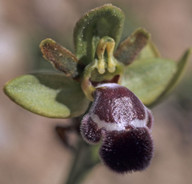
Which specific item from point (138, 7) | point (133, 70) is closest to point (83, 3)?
point (138, 7)

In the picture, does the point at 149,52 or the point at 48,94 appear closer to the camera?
the point at 48,94

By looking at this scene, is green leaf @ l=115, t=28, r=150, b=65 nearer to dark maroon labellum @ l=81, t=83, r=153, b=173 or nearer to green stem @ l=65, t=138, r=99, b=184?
dark maroon labellum @ l=81, t=83, r=153, b=173

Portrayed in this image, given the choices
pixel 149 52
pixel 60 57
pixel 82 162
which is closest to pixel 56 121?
pixel 82 162

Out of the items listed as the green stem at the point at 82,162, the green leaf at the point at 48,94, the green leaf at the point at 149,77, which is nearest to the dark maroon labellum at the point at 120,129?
the green leaf at the point at 48,94

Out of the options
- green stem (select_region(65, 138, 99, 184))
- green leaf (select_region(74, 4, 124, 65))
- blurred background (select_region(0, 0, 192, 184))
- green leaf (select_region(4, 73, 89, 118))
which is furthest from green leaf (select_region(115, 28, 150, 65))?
blurred background (select_region(0, 0, 192, 184))

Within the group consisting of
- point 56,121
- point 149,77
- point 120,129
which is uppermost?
point 120,129

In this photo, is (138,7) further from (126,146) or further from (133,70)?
(126,146)

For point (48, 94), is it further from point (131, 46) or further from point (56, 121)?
point (56, 121)
